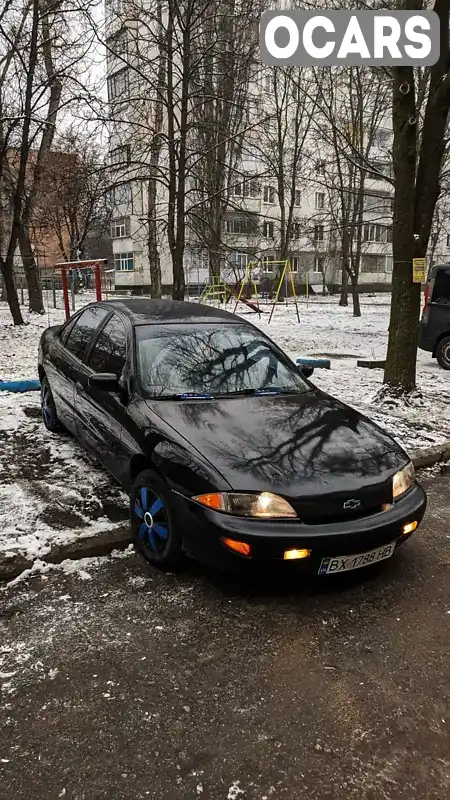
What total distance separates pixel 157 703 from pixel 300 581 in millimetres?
1204

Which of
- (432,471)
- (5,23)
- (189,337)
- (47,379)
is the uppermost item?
(5,23)

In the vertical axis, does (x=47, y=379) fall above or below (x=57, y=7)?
below

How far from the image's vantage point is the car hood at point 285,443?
3.11m

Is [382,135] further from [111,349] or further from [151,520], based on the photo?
[151,520]

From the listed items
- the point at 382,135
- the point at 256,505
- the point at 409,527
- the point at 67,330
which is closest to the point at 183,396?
the point at 256,505

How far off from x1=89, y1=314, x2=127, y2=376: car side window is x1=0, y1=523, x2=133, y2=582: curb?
1.17 m

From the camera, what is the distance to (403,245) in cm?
727

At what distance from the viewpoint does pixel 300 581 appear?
338cm

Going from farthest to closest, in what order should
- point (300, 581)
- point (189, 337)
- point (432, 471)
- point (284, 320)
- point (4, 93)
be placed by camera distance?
point (284, 320) → point (4, 93) → point (432, 471) → point (189, 337) → point (300, 581)

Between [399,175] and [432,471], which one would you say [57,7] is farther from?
[432,471]

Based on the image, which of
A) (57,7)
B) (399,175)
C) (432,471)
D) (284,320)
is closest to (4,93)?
(57,7)

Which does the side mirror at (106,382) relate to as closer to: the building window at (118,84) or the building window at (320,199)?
the building window at (118,84)

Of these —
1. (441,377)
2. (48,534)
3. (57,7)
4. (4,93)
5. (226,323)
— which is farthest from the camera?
(4,93)

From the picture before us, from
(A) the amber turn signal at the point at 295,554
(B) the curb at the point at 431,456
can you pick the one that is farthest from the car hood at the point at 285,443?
(B) the curb at the point at 431,456
